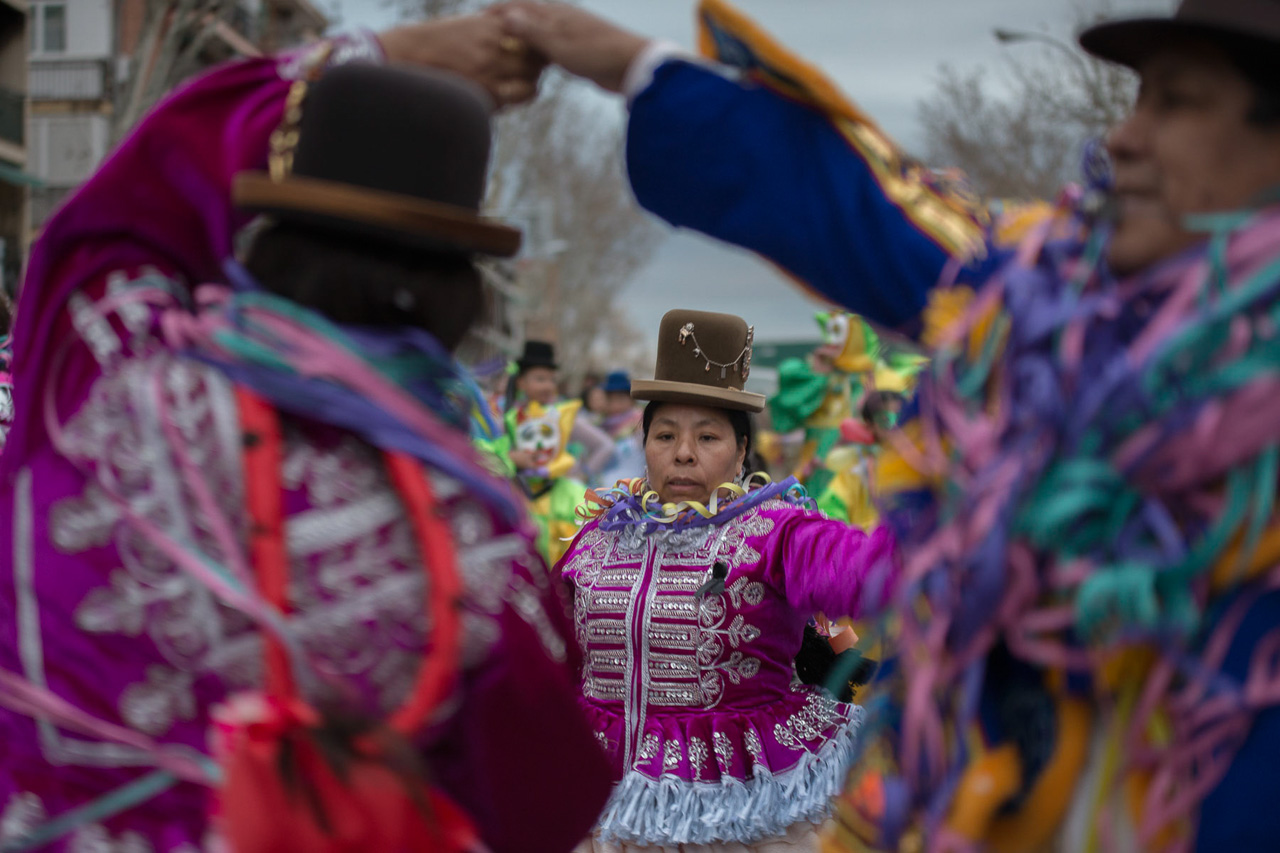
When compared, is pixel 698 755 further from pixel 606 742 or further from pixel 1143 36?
pixel 1143 36

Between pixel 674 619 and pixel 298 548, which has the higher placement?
pixel 298 548

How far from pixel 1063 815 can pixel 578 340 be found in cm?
5001

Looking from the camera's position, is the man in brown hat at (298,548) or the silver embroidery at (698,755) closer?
the man in brown hat at (298,548)

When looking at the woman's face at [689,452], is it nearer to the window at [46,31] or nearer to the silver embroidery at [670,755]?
the silver embroidery at [670,755]

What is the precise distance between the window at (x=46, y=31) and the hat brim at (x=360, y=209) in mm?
30432

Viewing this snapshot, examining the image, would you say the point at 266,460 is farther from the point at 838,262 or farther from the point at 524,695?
the point at 838,262

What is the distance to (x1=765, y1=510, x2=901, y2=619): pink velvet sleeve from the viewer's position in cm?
338

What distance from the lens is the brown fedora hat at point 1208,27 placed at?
5.24 ft

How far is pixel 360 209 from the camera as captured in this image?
1711 millimetres

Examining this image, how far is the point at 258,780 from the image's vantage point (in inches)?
62.0

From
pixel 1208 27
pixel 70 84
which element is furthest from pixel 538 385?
pixel 70 84

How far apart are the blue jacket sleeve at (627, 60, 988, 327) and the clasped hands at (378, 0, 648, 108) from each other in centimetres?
9

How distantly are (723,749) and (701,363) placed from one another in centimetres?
131

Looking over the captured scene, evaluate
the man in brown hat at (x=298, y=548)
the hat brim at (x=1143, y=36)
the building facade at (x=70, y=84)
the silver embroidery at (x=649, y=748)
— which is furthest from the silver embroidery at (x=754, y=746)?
the building facade at (x=70, y=84)
